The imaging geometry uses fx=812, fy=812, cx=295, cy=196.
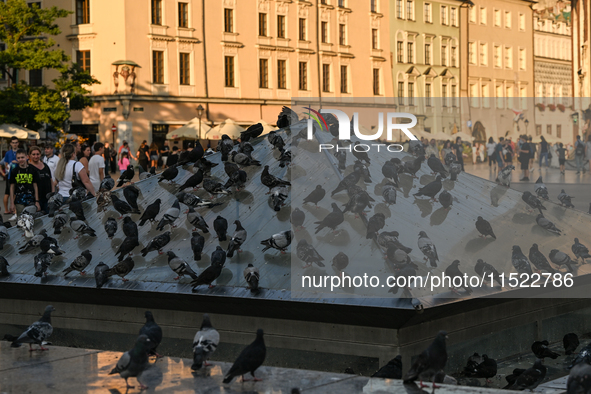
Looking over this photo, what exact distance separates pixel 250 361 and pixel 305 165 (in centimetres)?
448

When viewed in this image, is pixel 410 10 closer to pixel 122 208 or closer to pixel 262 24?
pixel 262 24

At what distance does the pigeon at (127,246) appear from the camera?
763 cm

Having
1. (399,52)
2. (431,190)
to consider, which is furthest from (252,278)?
(399,52)

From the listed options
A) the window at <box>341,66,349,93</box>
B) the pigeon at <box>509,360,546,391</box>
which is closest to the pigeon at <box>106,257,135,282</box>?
the pigeon at <box>509,360,546,391</box>

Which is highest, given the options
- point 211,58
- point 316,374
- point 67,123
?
point 211,58

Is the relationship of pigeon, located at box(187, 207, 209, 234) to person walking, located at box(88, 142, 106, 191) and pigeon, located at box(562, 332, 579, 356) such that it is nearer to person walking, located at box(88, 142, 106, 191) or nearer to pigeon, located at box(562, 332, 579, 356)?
pigeon, located at box(562, 332, 579, 356)

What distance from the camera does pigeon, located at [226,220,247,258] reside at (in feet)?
23.5

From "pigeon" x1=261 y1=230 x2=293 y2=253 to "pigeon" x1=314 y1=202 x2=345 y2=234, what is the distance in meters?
0.38

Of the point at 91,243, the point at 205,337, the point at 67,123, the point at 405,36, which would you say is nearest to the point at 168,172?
the point at 91,243

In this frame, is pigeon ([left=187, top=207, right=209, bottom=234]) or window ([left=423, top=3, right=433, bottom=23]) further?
window ([left=423, top=3, right=433, bottom=23])

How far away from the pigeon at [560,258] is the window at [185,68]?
3533 cm

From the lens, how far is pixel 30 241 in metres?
8.54

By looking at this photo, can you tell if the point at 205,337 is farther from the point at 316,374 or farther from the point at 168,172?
the point at 168,172

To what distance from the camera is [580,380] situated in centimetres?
466
